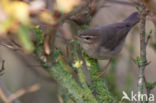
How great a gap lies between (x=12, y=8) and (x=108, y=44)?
3102mm

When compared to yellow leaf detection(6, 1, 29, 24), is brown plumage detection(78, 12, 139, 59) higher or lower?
lower

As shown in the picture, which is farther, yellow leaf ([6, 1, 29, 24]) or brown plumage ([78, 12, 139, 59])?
brown plumage ([78, 12, 139, 59])

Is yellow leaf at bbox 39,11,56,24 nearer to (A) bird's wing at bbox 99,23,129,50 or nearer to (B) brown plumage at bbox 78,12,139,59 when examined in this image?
(B) brown plumage at bbox 78,12,139,59

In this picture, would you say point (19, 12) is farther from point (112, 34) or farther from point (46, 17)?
point (112, 34)

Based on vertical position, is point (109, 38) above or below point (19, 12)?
below

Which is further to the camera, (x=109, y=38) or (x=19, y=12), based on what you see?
(x=109, y=38)

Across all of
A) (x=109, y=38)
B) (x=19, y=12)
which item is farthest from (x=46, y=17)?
(x=109, y=38)

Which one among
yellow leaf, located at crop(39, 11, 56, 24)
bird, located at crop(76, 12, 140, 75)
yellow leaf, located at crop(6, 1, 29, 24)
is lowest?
bird, located at crop(76, 12, 140, 75)

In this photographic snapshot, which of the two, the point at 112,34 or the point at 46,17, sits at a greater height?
the point at 46,17

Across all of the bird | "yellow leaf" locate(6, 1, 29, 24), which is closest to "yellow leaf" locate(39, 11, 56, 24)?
"yellow leaf" locate(6, 1, 29, 24)

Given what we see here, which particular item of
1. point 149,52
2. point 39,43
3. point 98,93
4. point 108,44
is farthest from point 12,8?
point 149,52

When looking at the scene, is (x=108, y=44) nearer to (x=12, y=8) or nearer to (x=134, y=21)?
(x=134, y=21)

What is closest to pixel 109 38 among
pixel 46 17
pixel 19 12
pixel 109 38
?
pixel 109 38

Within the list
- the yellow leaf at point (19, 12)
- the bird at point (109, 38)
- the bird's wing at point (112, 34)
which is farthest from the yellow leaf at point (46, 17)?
the bird's wing at point (112, 34)
